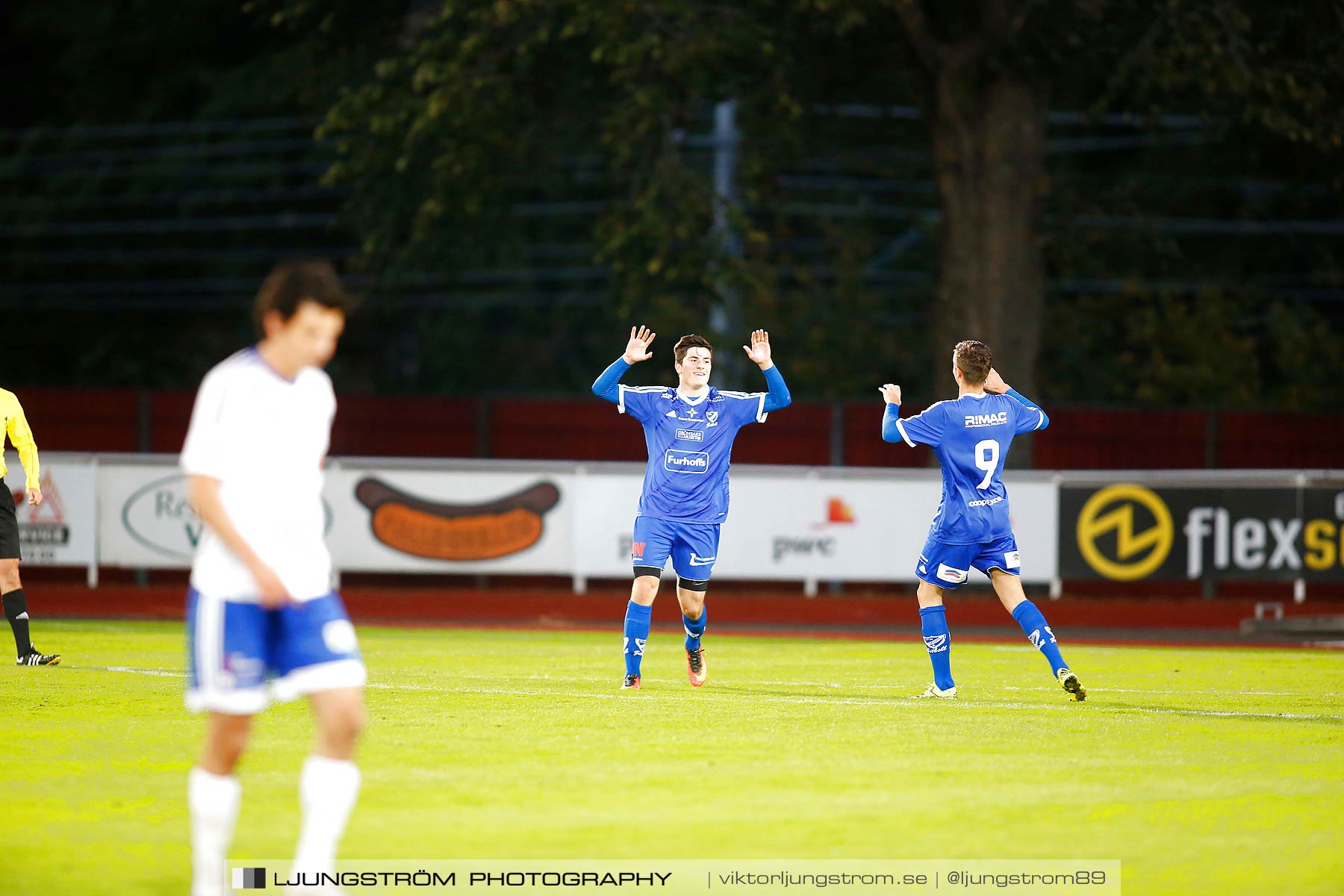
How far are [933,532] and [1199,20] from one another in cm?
1172

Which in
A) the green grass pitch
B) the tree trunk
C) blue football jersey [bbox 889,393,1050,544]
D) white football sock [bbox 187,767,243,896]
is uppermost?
the tree trunk

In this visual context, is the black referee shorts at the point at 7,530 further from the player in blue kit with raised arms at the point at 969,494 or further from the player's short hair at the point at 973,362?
the player's short hair at the point at 973,362

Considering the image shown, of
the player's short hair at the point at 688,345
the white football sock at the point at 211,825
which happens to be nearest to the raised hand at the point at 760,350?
the player's short hair at the point at 688,345

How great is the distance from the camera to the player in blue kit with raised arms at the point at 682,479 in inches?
431

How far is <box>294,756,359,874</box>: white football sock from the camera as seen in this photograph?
198 inches

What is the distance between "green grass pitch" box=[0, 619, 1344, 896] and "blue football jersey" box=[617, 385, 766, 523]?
1.18 m

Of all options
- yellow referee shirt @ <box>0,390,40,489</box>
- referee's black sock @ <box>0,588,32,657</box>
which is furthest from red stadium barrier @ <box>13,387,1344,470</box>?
yellow referee shirt @ <box>0,390,40,489</box>

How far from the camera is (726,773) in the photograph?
750cm

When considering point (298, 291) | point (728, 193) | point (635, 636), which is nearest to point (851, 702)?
point (635, 636)

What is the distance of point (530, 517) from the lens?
2056 centimetres

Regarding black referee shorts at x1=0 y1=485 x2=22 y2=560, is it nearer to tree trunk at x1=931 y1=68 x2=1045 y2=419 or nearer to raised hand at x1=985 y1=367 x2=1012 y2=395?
raised hand at x1=985 y1=367 x2=1012 y2=395

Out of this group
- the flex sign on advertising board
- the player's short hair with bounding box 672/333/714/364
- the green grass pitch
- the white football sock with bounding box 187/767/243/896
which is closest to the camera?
the white football sock with bounding box 187/767/243/896

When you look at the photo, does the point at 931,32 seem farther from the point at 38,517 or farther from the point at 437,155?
the point at 38,517

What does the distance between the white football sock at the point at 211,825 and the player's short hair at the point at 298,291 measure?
1374 mm
